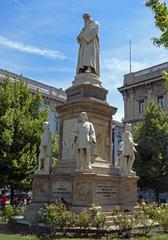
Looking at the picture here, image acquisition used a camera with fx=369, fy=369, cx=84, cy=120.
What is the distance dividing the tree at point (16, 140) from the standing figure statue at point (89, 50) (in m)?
7.47

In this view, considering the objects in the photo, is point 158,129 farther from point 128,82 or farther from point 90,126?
point 128,82

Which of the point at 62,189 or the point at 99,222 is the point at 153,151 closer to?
the point at 62,189

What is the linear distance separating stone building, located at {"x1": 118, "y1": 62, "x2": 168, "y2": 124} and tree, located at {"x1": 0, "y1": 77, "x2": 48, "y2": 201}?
22.9 meters

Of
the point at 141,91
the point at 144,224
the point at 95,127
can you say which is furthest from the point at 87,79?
the point at 141,91

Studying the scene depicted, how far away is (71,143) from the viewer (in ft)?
51.4

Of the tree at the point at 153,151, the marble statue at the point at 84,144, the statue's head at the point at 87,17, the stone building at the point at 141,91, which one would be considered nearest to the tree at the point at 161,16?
the marble statue at the point at 84,144

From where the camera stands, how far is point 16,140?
74.8ft

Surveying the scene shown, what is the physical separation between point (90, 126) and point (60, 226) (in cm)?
414

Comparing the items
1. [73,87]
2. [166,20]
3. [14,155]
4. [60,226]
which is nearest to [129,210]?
[60,226]

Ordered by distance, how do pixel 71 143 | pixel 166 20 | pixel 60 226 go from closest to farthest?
pixel 166 20
pixel 60 226
pixel 71 143

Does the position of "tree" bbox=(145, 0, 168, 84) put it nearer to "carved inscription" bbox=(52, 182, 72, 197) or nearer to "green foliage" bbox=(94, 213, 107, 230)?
"green foliage" bbox=(94, 213, 107, 230)

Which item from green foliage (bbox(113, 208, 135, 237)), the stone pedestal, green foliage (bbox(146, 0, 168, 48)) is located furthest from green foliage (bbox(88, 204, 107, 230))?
green foliage (bbox(146, 0, 168, 48))

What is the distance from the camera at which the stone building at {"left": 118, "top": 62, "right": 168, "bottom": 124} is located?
145 ft

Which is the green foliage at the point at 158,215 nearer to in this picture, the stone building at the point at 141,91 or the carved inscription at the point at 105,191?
the carved inscription at the point at 105,191
